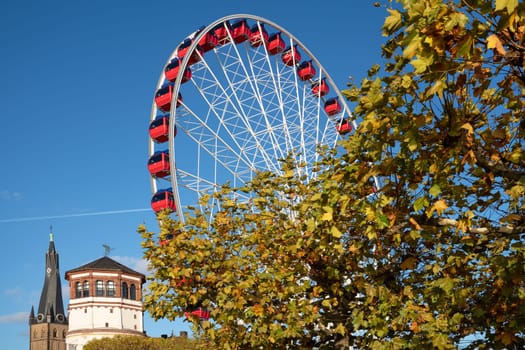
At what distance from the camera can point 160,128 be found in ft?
123

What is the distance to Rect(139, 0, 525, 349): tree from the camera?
6973mm

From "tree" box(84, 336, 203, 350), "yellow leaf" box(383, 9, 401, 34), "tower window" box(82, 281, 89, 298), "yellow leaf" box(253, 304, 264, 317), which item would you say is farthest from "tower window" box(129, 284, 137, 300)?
"yellow leaf" box(383, 9, 401, 34)

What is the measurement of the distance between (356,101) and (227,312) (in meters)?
7.81

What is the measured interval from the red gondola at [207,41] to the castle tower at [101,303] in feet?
232

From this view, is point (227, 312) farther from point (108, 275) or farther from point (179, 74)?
point (108, 275)

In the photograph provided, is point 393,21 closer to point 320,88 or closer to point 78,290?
point 320,88

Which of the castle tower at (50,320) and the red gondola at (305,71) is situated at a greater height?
the castle tower at (50,320)

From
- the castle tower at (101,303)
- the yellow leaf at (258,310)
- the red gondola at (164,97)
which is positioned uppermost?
the castle tower at (101,303)

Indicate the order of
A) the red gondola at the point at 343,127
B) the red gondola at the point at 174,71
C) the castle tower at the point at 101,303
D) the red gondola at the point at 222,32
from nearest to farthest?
the red gondola at the point at 343,127 < the red gondola at the point at 174,71 < the red gondola at the point at 222,32 < the castle tower at the point at 101,303

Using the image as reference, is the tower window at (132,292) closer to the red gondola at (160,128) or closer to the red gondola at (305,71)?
the red gondola at (305,71)

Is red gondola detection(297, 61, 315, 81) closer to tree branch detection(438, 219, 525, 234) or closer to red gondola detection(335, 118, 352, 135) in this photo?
red gondola detection(335, 118, 352, 135)

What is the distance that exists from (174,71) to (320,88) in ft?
39.4

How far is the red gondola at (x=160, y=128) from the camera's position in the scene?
123 feet

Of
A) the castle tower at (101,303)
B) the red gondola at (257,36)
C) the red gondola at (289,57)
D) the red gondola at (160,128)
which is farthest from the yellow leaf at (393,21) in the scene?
the castle tower at (101,303)
